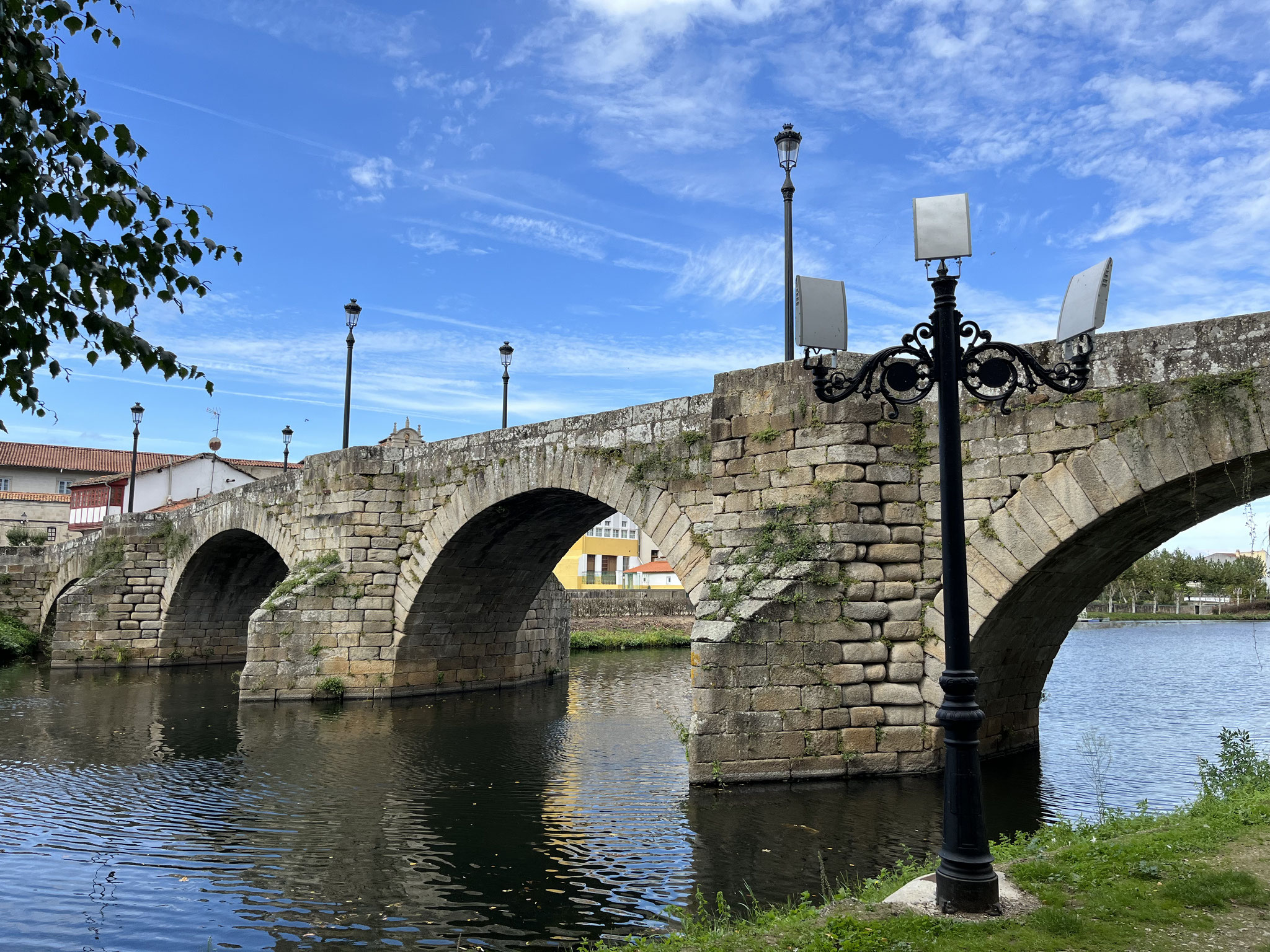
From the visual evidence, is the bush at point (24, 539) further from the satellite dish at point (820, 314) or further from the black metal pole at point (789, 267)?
the satellite dish at point (820, 314)

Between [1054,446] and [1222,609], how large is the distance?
69.2m

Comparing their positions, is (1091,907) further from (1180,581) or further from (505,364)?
(1180,581)

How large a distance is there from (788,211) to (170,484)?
3802 centimetres

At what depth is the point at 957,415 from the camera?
4.73m

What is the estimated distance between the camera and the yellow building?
49469mm

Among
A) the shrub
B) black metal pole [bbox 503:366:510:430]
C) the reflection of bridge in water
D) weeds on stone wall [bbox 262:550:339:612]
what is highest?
black metal pole [bbox 503:366:510:430]

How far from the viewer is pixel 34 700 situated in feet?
56.4

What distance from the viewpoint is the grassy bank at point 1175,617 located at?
181 ft

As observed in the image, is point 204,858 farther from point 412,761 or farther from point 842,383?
point 842,383

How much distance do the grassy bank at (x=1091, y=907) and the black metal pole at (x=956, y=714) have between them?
0.20 m

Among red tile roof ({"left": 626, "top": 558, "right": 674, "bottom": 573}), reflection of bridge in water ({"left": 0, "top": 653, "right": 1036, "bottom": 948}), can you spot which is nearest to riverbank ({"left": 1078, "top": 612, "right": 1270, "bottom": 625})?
red tile roof ({"left": 626, "top": 558, "right": 674, "bottom": 573})

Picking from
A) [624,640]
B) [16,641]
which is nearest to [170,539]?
[16,641]

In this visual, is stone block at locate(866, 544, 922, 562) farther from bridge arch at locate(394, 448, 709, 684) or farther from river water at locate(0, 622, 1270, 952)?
bridge arch at locate(394, 448, 709, 684)

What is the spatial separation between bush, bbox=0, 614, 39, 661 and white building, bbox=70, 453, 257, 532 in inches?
462
